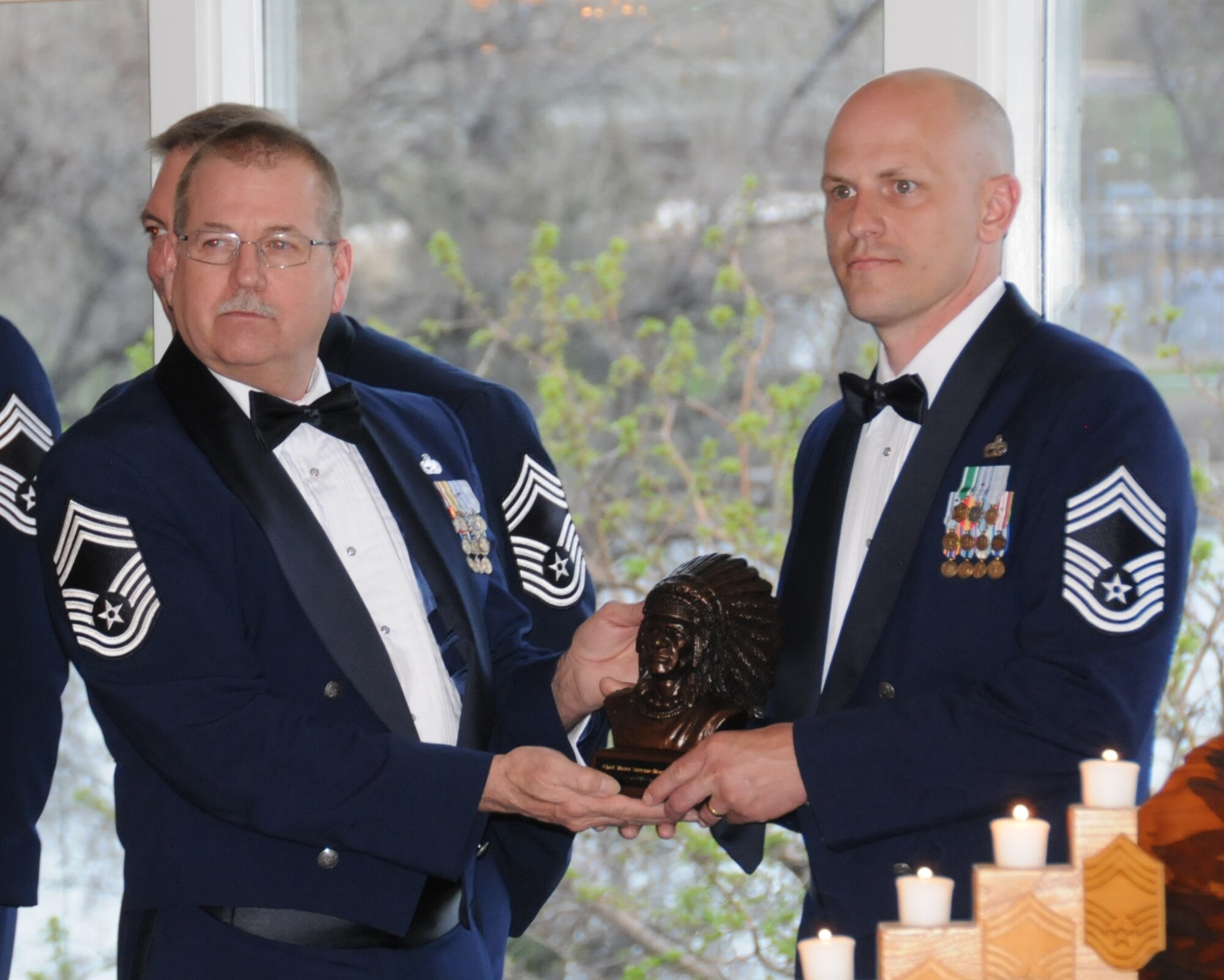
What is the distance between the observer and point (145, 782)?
2.32 meters

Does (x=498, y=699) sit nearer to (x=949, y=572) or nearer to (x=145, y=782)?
(x=145, y=782)

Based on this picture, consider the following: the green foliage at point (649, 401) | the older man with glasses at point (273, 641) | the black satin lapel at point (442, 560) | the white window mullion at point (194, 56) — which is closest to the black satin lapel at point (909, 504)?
the older man with glasses at point (273, 641)

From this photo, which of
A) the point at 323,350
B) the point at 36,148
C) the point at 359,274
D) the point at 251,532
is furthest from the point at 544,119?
the point at 251,532

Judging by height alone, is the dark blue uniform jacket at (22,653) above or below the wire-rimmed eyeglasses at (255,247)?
below

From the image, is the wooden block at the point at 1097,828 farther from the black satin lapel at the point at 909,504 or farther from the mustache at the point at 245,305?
the mustache at the point at 245,305

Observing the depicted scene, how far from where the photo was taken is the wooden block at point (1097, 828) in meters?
1.39

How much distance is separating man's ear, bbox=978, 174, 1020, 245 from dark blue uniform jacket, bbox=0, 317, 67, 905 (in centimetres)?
177

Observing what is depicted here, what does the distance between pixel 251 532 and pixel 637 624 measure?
2.18 feet

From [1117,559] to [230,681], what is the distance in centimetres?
127

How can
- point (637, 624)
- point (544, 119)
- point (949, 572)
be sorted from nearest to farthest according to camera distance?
point (949, 572) → point (637, 624) → point (544, 119)

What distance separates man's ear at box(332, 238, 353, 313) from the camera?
2.54m

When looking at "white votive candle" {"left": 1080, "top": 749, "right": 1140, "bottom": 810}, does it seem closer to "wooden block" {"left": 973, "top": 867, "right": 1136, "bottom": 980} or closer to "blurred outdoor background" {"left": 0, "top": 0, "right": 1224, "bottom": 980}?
"wooden block" {"left": 973, "top": 867, "right": 1136, "bottom": 980}

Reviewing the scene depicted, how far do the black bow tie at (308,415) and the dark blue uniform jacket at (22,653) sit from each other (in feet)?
2.33

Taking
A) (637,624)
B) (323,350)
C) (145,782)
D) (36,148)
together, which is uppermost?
(36,148)
